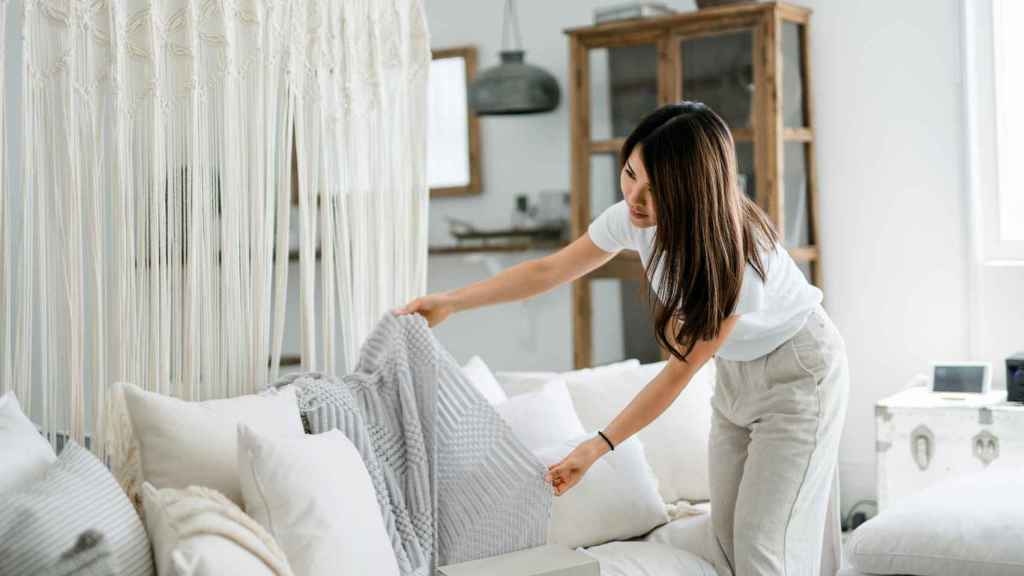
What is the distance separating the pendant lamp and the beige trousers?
218 centimetres

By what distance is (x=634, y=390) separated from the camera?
9.80ft

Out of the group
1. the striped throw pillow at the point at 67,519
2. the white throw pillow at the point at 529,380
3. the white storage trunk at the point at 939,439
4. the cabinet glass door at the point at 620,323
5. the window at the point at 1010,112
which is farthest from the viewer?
the cabinet glass door at the point at 620,323

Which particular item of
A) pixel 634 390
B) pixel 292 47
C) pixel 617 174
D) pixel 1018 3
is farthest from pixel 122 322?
pixel 1018 3

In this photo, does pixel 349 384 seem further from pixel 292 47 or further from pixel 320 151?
pixel 292 47

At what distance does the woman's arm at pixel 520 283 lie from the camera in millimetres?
2545

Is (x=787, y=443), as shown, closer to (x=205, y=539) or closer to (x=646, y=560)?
(x=646, y=560)

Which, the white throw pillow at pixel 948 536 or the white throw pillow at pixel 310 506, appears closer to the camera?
the white throw pillow at pixel 310 506

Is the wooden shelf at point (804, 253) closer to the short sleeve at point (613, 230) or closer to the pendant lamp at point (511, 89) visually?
the pendant lamp at point (511, 89)

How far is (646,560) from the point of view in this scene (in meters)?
2.45

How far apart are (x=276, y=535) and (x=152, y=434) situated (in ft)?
1.10

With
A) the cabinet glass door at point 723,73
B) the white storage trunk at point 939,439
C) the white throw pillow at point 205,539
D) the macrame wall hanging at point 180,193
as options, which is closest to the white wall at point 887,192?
the cabinet glass door at point 723,73

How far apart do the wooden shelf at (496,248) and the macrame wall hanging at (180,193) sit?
1.81m

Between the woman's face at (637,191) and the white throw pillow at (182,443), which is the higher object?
the woman's face at (637,191)

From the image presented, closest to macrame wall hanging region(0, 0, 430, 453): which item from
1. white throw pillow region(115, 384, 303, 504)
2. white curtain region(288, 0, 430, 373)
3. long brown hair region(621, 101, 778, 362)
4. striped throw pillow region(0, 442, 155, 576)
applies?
white curtain region(288, 0, 430, 373)
